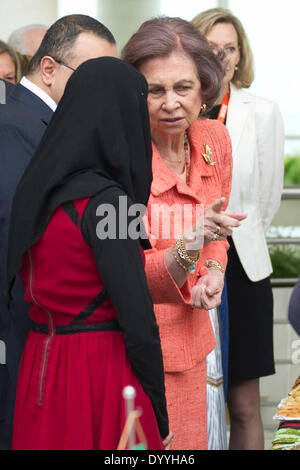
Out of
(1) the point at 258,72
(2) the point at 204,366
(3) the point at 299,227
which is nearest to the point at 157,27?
(2) the point at 204,366

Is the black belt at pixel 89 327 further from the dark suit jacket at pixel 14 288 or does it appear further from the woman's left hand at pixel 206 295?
the woman's left hand at pixel 206 295

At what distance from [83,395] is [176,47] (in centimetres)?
128

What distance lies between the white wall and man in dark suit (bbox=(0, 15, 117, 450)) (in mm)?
3135

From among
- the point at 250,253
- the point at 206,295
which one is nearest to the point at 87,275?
the point at 206,295

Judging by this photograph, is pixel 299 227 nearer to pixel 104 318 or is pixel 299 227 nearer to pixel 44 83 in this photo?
pixel 44 83

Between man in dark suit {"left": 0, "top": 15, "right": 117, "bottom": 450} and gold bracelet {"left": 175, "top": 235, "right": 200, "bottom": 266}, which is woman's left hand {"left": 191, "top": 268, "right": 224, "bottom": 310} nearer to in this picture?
gold bracelet {"left": 175, "top": 235, "right": 200, "bottom": 266}

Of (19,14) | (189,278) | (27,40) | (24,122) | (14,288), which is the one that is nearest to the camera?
(14,288)

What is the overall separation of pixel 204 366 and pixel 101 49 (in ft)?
3.75

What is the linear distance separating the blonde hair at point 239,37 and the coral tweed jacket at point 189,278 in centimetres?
123

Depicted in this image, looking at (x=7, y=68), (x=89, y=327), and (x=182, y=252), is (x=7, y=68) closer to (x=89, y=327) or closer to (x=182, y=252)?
(x=182, y=252)

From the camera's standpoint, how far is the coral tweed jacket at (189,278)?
2.46m

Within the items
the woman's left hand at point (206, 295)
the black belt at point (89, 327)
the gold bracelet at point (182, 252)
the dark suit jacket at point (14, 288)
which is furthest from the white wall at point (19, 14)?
the black belt at point (89, 327)

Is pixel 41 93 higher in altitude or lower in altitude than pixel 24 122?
higher

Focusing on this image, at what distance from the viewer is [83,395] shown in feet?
6.63
